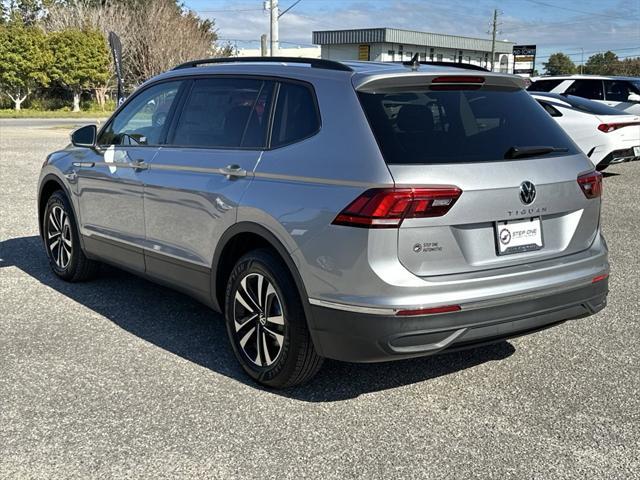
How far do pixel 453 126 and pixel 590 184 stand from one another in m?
0.90

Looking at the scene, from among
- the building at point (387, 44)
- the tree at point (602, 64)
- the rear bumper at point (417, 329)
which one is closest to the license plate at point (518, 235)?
the rear bumper at point (417, 329)

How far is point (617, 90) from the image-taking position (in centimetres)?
1659

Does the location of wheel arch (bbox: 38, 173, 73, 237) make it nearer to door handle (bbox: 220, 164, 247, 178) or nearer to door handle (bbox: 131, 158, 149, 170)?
door handle (bbox: 131, 158, 149, 170)

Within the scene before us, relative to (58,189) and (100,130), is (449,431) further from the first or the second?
(58,189)

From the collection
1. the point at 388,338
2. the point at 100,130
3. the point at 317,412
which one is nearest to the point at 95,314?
the point at 100,130

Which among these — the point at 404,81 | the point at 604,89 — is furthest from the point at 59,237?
the point at 604,89

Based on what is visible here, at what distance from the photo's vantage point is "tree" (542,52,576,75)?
402 feet

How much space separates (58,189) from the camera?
21.1 feet

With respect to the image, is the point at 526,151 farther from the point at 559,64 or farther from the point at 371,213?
the point at 559,64

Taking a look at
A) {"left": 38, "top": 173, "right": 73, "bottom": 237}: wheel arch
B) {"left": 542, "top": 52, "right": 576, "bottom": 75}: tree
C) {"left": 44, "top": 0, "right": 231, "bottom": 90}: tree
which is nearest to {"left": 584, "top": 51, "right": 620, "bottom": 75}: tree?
{"left": 542, "top": 52, "right": 576, "bottom": 75}: tree

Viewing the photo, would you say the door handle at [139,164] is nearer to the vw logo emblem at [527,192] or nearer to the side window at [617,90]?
the vw logo emblem at [527,192]

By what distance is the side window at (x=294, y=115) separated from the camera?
3.92 meters

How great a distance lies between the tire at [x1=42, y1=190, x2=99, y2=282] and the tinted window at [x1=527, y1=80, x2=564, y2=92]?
13.3 meters

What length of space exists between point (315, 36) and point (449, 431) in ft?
261
